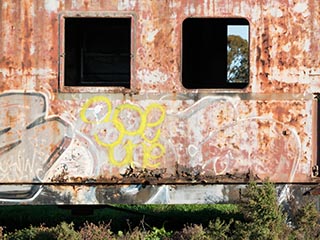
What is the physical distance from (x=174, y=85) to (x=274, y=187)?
4.66ft

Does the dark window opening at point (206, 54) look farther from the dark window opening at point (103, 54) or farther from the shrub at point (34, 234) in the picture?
the shrub at point (34, 234)

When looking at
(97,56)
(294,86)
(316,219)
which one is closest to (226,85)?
(97,56)

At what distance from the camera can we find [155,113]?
728 cm

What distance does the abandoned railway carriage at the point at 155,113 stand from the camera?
7.27 m

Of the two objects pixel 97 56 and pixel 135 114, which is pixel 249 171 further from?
pixel 97 56

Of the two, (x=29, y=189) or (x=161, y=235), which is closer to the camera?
(x=29, y=189)

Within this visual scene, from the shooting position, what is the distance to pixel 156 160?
23.8 ft

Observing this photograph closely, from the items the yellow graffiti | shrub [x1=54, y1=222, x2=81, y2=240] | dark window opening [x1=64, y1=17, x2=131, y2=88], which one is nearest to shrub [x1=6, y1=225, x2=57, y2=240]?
shrub [x1=54, y1=222, x2=81, y2=240]

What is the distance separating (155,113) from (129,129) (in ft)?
1.01

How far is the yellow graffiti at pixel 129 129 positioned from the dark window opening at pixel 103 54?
262 cm

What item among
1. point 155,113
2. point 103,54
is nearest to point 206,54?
point 103,54

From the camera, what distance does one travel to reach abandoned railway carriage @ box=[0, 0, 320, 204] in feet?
23.9

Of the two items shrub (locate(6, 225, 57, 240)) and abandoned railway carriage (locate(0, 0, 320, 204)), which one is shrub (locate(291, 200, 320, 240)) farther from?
shrub (locate(6, 225, 57, 240))

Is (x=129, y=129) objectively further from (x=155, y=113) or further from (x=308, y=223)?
(x=308, y=223)
